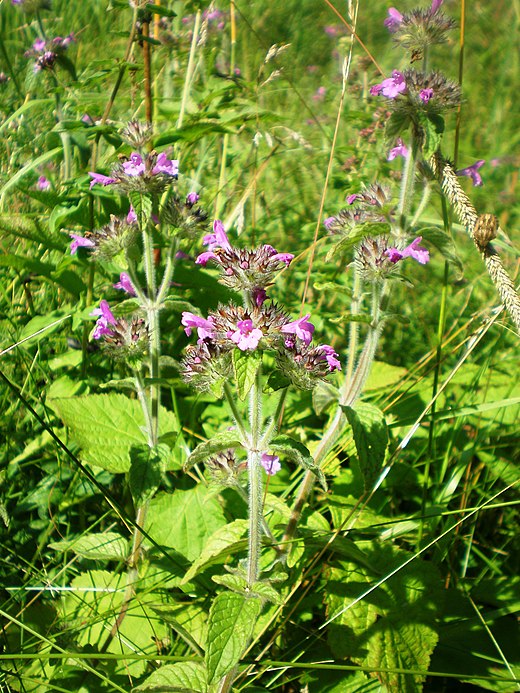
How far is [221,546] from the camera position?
1.56 m

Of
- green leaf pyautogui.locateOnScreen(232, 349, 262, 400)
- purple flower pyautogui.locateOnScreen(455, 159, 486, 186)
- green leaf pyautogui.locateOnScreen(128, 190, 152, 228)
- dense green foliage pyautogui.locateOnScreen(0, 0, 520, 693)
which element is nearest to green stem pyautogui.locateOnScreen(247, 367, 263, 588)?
dense green foliage pyautogui.locateOnScreen(0, 0, 520, 693)

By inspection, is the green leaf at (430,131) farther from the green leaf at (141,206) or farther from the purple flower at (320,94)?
the purple flower at (320,94)

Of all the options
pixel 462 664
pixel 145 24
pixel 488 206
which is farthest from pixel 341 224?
pixel 488 206

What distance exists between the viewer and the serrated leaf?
1507 millimetres

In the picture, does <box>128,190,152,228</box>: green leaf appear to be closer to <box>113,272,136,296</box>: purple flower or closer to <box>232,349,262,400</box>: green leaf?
<box>113,272,136,296</box>: purple flower

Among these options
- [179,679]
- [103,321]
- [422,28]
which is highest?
[422,28]

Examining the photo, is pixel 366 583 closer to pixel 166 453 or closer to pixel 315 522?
pixel 315 522

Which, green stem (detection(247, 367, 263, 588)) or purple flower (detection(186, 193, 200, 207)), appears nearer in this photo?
green stem (detection(247, 367, 263, 588))

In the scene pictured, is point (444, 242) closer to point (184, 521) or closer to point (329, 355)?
point (329, 355)

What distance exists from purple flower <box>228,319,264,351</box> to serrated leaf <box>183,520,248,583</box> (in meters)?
0.57

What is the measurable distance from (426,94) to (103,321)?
3.87 feet

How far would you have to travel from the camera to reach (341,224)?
7.16 feet

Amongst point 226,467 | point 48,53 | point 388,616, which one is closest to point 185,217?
point 226,467

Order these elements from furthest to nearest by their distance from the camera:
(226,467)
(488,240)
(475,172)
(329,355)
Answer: (475,172) → (226,467) → (329,355) → (488,240)
